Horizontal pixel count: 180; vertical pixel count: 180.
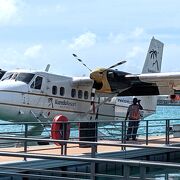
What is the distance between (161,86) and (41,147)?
8.47 metres

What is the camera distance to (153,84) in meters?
22.6

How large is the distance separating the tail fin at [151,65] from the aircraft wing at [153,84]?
107 inches

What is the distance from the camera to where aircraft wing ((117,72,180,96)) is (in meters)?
21.0

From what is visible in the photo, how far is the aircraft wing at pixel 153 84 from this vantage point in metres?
21.0

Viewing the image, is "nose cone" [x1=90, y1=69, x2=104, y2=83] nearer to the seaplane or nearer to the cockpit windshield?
the seaplane

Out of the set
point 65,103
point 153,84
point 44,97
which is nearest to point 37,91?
point 44,97

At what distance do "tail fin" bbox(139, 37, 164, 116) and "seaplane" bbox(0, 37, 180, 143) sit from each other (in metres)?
1.83

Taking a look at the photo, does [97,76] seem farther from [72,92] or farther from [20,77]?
[20,77]

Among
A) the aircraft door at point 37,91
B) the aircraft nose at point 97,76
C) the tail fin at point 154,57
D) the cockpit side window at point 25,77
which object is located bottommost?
the aircraft door at point 37,91

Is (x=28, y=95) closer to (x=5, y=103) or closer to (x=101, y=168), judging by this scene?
(x=5, y=103)

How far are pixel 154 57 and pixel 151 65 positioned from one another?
1.56 feet

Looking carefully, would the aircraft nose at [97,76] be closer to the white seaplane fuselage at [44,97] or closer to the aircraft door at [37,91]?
the white seaplane fuselage at [44,97]

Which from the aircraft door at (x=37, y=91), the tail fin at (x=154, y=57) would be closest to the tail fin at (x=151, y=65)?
the tail fin at (x=154, y=57)

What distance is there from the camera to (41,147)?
15586 millimetres
